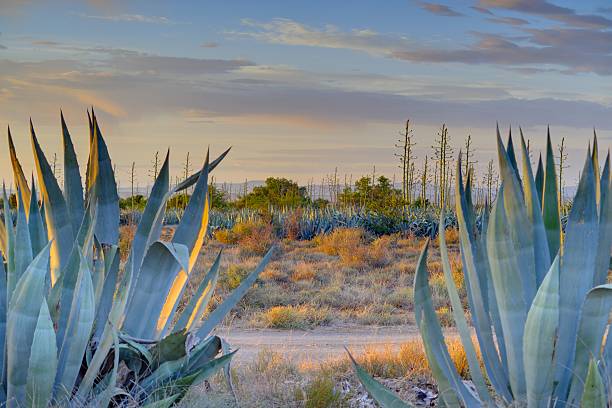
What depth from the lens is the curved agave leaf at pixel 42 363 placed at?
3535 mm

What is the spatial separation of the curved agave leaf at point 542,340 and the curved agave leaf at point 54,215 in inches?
96.6

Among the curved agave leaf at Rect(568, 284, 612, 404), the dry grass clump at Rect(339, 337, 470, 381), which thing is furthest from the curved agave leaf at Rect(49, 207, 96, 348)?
the dry grass clump at Rect(339, 337, 470, 381)

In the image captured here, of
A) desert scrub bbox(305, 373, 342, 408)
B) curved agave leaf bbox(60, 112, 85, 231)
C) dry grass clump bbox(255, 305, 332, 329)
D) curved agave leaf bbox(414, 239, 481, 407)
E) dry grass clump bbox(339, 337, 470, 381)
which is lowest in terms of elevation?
dry grass clump bbox(255, 305, 332, 329)

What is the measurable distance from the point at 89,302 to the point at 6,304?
49 cm

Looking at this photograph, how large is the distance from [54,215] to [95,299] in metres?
0.53

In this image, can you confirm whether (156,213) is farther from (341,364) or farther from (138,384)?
(341,364)

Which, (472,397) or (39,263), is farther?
(472,397)

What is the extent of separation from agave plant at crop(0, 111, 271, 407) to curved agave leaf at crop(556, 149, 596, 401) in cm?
178

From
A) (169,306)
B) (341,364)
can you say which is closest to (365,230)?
(341,364)

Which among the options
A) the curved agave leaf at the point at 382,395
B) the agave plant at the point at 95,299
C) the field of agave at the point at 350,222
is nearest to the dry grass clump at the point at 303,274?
the field of agave at the point at 350,222

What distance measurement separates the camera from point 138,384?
4.19m

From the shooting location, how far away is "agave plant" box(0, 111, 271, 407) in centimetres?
364

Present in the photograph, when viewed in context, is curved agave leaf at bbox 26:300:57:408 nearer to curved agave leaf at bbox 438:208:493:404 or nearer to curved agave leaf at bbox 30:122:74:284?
curved agave leaf at bbox 30:122:74:284

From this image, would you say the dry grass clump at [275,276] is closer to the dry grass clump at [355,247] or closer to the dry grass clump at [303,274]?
the dry grass clump at [303,274]
